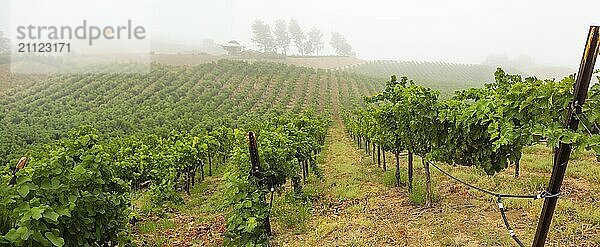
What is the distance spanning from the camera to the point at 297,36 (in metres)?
115

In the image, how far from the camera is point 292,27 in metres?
116

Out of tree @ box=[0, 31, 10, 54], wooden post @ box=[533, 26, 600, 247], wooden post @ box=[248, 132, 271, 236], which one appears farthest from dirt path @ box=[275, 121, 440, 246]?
tree @ box=[0, 31, 10, 54]

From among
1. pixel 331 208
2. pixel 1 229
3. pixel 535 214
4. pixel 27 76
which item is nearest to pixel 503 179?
→ pixel 535 214

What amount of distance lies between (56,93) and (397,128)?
141ft

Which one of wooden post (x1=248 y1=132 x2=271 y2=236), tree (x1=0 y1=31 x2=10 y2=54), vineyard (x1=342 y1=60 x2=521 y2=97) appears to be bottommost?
wooden post (x1=248 y1=132 x2=271 y2=236)

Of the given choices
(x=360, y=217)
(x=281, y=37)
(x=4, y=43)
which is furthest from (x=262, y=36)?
(x=360, y=217)

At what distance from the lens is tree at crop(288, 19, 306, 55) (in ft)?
379

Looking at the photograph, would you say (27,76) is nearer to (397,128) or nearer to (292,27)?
(397,128)

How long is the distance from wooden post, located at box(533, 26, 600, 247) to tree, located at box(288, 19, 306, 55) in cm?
11455

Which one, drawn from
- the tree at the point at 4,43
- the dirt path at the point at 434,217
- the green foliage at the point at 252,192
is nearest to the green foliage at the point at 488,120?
the dirt path at the point at 434,217

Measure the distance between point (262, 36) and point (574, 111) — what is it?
10937 centimetres

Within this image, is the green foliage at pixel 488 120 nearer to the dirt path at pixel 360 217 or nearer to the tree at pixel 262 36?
the dirt path at pixel 360 217

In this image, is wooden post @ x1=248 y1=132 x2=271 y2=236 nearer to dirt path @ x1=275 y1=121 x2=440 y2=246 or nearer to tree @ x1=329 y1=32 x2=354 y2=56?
dirt path @ x1=275 y1=121 x2=440 y2=246

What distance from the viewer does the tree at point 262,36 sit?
360ft
